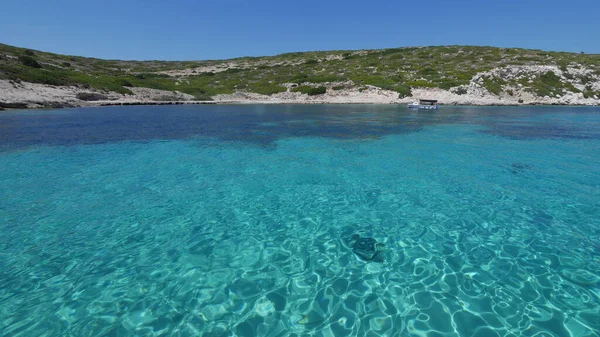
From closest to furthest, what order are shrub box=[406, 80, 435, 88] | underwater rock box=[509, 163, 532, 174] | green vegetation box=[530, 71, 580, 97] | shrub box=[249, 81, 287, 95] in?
underwater rock box=[509, 163, 532, 174] < green vegetation box=[530, 71, 580, 97] < shrub box=[406, 80, 435, 88] < shrub box=[249, 81, 287, 95]

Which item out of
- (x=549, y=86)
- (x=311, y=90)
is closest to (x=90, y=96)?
(x=311, y=90)

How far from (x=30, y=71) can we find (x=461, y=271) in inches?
3243

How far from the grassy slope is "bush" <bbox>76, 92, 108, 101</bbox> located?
4554mm

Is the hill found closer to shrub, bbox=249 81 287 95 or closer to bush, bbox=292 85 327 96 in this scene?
shrub, bbox=249 81 287 95

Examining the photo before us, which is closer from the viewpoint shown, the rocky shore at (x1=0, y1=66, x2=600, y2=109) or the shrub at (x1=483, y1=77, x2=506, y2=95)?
the rocky shore at (x1=0, y1=66, x2=600, y2=109)

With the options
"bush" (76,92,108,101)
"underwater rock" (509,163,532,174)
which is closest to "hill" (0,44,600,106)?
"bush" (76,92,108,101)

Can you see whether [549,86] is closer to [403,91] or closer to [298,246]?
[403,91]

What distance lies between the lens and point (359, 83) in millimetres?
77562

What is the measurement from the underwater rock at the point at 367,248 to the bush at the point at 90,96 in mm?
72018

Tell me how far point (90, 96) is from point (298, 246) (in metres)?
72.9

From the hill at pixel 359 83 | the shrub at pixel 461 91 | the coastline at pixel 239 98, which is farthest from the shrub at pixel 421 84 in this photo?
the shrub at pixel 461 91

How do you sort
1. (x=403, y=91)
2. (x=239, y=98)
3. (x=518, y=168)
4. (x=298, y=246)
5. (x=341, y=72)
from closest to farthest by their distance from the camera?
1. (x=298, y=246)
2. (x=518, y=168)
3. (x=403, y=91)
4. (x=239, y=98)
5. (x=341, y=72)

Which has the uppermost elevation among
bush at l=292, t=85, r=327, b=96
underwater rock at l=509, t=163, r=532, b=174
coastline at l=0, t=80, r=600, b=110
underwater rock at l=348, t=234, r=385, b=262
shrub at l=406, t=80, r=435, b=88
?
shrub at l=406, t=80, r=435, b=88

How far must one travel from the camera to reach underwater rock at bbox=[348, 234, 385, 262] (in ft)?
26.2
